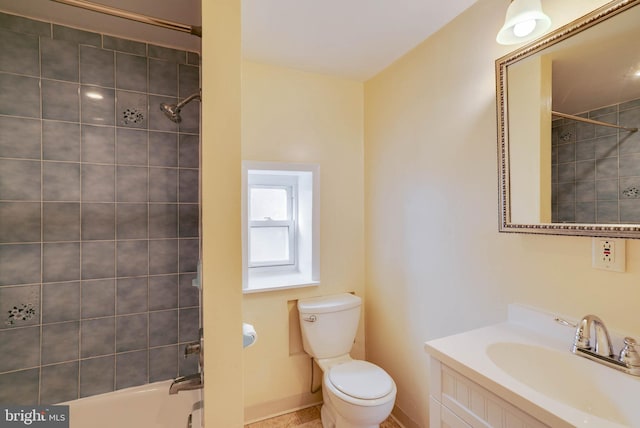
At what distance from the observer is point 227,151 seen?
849mm

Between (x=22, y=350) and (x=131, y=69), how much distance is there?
5.21ft

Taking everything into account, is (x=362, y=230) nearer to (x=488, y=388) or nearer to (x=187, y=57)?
(x=488, y=388)

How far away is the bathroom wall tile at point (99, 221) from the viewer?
157 cm

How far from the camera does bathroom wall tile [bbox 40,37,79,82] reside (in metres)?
1.49

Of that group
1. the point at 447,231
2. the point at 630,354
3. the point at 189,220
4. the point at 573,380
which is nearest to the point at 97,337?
the point at 189,220

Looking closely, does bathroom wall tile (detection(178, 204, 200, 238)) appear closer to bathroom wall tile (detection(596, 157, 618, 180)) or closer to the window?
the window

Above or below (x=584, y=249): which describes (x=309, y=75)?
above

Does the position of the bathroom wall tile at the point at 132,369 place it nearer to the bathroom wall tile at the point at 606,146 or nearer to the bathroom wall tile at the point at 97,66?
the bathroom wall tile at the point at 97,66

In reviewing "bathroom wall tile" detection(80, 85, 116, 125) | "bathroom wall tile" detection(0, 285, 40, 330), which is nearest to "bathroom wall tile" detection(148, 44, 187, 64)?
"bathroom wall tile" detection(80, 85, 116, 125)

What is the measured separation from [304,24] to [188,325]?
1.86 meters

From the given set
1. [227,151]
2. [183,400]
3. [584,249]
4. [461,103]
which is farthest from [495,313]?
[183,400]

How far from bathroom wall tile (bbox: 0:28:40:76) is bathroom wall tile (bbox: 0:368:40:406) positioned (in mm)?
1521

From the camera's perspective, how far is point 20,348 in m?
1.48

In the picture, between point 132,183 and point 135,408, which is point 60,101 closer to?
point 132,183
